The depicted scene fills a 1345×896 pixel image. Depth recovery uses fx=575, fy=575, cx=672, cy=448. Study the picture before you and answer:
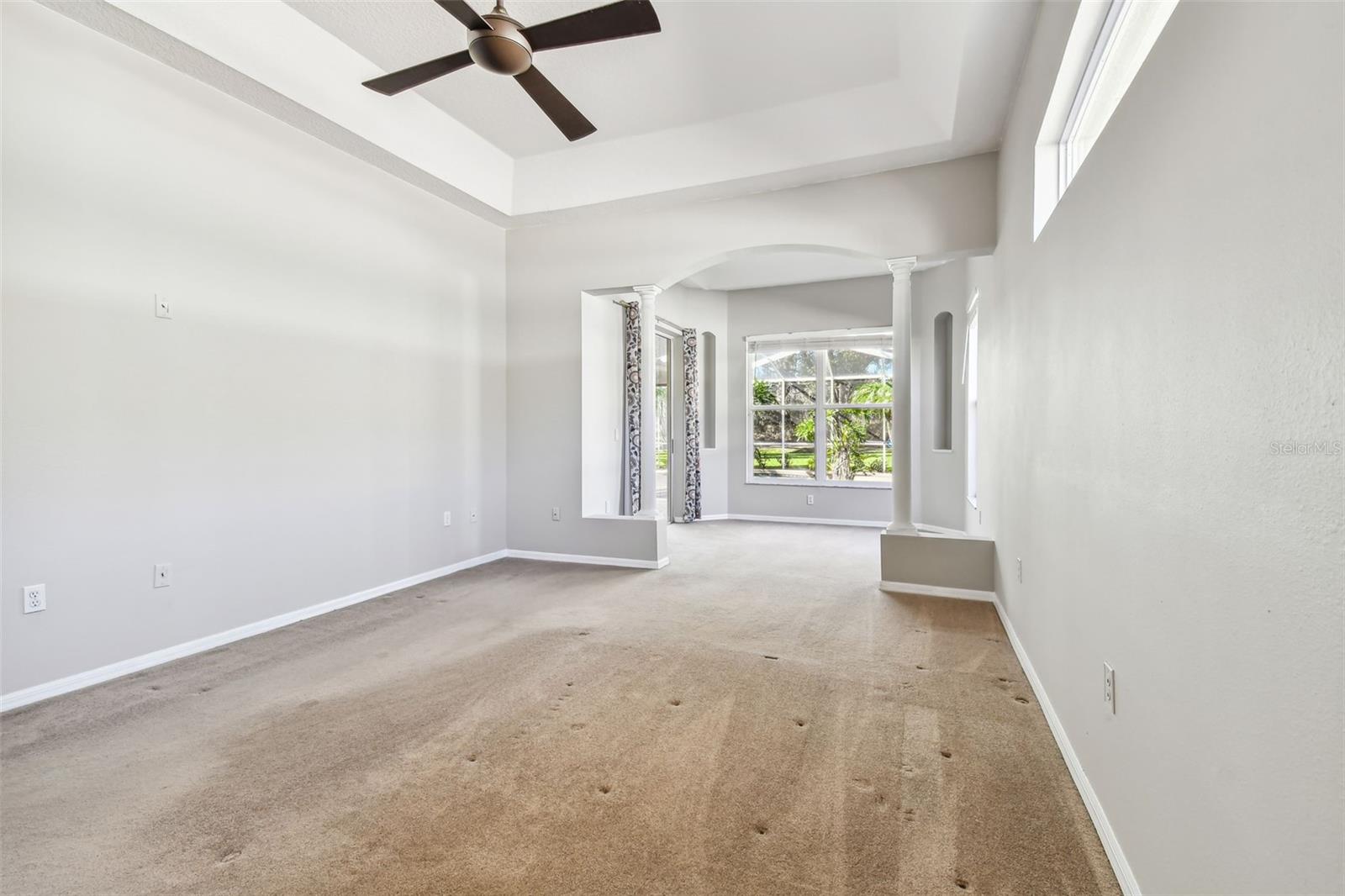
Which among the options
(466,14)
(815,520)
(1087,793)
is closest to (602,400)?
(815,520)

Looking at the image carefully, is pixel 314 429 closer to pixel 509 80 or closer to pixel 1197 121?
pixel 509 80

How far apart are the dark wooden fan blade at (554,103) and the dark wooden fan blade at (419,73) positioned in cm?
26

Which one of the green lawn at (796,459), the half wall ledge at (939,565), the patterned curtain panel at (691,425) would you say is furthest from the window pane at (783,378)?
the half wall ledge at (939,565)

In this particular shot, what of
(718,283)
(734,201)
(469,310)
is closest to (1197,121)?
(734,201)

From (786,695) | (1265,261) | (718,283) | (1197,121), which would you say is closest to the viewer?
(1265,261)

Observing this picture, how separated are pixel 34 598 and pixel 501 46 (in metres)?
3.07

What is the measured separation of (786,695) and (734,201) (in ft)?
12.0

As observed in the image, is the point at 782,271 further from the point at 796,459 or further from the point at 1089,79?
the point at 1089,79

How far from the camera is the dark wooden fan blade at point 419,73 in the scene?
261 cm

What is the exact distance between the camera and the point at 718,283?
290 inches

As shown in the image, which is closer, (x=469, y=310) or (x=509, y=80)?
(x=509, y=80)

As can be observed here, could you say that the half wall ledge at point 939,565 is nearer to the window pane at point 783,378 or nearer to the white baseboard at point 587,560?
the white baseboard at point 587,560

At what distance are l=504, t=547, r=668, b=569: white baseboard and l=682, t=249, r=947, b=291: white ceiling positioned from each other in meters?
3.20

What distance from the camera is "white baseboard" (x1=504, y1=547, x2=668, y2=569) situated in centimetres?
490
